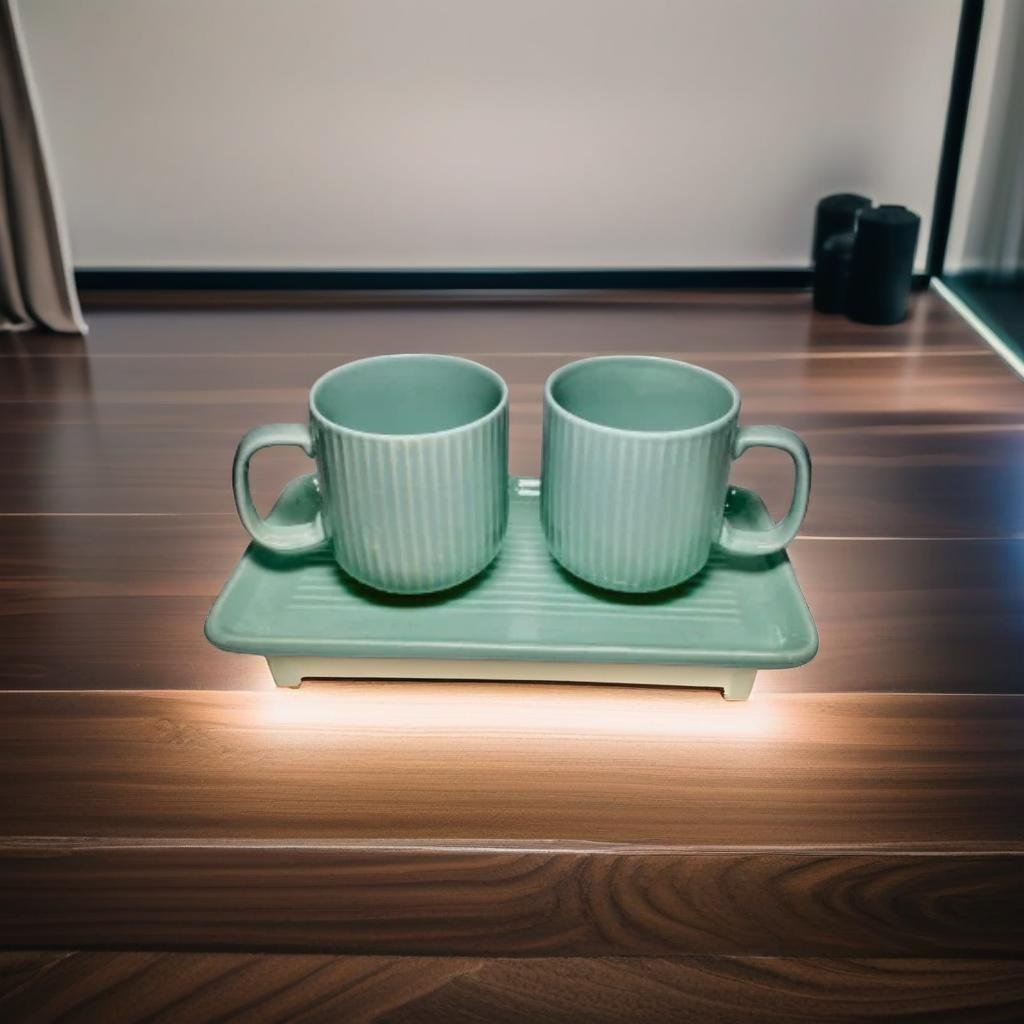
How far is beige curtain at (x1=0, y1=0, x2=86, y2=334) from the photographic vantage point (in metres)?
1.13

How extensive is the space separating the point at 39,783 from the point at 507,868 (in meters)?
0.24

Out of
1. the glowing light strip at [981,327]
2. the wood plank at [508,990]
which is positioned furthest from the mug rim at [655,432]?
the glowing light strip at [981,327]

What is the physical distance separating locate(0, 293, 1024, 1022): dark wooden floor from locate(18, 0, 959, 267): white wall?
0.67 metres

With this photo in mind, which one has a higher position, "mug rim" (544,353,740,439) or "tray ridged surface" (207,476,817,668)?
"mug rim" (544,353,740,439)

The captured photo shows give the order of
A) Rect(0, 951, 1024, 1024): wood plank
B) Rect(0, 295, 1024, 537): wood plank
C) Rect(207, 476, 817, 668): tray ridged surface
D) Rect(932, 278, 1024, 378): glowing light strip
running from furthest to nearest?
Rect(932, 278, 1024, 378): glowing light strip
Rect(0, 295, 1024, 537): wood plank
Rect(207, 476, 817, 668): tray ridged surface
Rect(0, 951, 1024, 1024): wood plank

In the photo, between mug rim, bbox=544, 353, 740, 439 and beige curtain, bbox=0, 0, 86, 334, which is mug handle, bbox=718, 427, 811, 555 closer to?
mug rim, bbox=544, 353, 740, 439

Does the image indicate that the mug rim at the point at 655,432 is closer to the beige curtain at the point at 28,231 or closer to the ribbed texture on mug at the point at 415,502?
the ribbed texture on mug at the point at 415,502

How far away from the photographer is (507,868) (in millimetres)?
472

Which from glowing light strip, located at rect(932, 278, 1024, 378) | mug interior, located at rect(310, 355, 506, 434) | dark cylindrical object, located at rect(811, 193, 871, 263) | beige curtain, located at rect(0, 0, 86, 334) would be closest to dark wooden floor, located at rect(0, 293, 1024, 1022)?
mug interior, located at rect(310, 355, 506, 434)

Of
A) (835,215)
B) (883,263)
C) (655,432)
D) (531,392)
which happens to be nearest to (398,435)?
(655,432)

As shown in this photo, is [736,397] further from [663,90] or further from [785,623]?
[663,90]

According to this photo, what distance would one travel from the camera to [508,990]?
43 cm

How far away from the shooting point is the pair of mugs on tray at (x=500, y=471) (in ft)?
1.66

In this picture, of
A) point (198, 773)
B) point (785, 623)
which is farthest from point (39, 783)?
point (785, 623)
